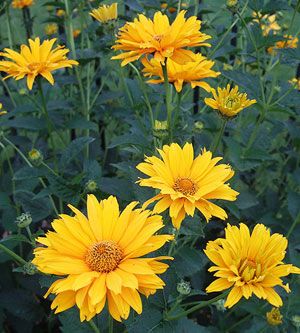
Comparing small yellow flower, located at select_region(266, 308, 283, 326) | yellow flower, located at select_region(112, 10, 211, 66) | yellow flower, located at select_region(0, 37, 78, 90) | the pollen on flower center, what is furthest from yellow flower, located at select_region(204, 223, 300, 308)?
yellow flower, located at select_region(0, 37, 78, 90)

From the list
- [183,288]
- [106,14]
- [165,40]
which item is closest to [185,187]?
[183,288]

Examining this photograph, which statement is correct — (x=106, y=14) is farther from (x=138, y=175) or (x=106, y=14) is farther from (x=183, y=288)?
(x=183, y=288)

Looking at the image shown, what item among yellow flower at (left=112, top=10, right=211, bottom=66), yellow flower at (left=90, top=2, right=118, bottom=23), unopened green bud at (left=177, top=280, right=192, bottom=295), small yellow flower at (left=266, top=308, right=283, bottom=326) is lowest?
small yellow flower at (left=266, top=308, right=283, bottom=326)

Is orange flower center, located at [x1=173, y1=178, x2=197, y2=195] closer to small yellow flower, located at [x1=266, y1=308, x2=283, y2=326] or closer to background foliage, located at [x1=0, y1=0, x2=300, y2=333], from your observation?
background foliage, located at [x1=0, y1=0, x2=300, y2=333]

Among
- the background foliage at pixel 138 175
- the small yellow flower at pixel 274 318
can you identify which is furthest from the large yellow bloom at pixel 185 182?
the small yellow flower at pixel 274 318

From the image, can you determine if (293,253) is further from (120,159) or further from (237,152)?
(120,159)

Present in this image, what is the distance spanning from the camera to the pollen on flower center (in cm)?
80

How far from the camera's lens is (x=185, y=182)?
1.00 metres

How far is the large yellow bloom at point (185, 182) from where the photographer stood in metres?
0.90

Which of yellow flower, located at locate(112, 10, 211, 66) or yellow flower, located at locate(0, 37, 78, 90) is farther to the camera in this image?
yellow flower, located at locate(0, 37, 78, 90)

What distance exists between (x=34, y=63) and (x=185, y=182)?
0.61m

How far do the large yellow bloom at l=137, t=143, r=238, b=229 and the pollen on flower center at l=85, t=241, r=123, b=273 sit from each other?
12 centimetres

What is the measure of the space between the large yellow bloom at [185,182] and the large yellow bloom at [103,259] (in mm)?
69

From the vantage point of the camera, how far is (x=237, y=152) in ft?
4.84
